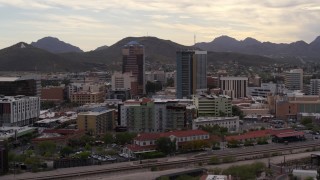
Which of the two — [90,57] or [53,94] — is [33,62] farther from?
[53,94]

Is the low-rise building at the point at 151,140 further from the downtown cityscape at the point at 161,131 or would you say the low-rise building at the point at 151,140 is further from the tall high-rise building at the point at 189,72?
the tall high-rise building at the point at 189,72

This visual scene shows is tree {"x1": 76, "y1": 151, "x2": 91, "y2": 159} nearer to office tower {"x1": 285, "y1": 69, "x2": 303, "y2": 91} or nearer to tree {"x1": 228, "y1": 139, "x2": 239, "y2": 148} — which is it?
tree {"x1": 228, "y1": 139, "x2": 239, "y2": 148}

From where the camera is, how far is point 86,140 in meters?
16.8

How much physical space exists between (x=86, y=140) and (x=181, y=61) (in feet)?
41.8

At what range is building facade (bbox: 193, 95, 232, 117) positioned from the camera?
873 inches

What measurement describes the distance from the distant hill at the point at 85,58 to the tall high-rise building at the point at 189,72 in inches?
1219

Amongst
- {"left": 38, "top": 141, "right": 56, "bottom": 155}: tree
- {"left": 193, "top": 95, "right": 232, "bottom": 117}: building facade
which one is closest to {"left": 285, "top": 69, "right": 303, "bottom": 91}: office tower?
{"left": 193, "top": 95, "right": 232, "bottom": 117}: building facade

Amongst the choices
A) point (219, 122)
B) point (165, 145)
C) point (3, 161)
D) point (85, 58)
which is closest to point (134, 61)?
point (219, 122)

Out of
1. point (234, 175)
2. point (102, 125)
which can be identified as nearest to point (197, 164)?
point (234, 175)

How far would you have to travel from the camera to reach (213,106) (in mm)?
22359

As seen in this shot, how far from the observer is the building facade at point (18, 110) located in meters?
19.9

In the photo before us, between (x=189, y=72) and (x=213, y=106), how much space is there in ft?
22.0

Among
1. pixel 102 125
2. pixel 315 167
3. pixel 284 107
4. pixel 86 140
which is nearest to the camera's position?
pixel 315 167

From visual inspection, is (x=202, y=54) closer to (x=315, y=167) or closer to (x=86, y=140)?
(x=86, y=140)
